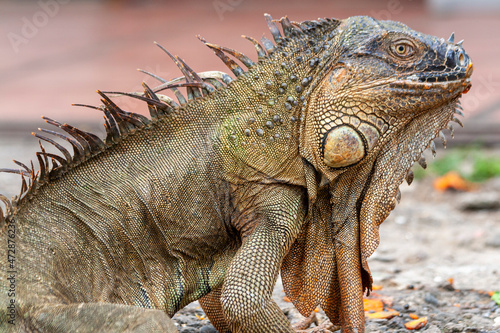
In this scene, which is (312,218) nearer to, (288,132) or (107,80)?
(288,132)

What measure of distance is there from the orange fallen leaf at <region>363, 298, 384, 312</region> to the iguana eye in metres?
2.12

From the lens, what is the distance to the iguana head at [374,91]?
4.09 m

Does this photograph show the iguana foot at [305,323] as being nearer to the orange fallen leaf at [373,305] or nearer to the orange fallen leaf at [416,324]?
the orange fallen leaf at [373,305]

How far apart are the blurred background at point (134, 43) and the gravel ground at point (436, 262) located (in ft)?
6.87

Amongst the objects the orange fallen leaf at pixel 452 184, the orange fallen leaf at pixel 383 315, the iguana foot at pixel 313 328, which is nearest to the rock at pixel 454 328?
the orange fallen leaf at pixel 383 315

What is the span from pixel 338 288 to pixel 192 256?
983 mm

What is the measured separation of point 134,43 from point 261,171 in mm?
14149

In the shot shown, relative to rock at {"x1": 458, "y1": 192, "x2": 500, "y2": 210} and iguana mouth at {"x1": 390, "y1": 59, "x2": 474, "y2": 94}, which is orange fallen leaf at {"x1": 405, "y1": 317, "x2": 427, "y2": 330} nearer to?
iguana mouth at {"x1": 390, "y1": 59, "x2": 474, "y2": 94}

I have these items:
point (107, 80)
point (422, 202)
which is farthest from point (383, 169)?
point (107, 80)

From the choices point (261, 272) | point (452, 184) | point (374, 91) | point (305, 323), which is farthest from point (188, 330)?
point (452, 184)

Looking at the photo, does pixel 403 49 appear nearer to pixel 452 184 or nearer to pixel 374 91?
pixel 374 91

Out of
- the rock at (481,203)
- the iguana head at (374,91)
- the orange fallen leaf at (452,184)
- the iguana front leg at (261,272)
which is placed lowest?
the rock at (481,203)

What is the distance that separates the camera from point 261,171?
4148mm

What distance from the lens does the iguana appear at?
3943 mm
